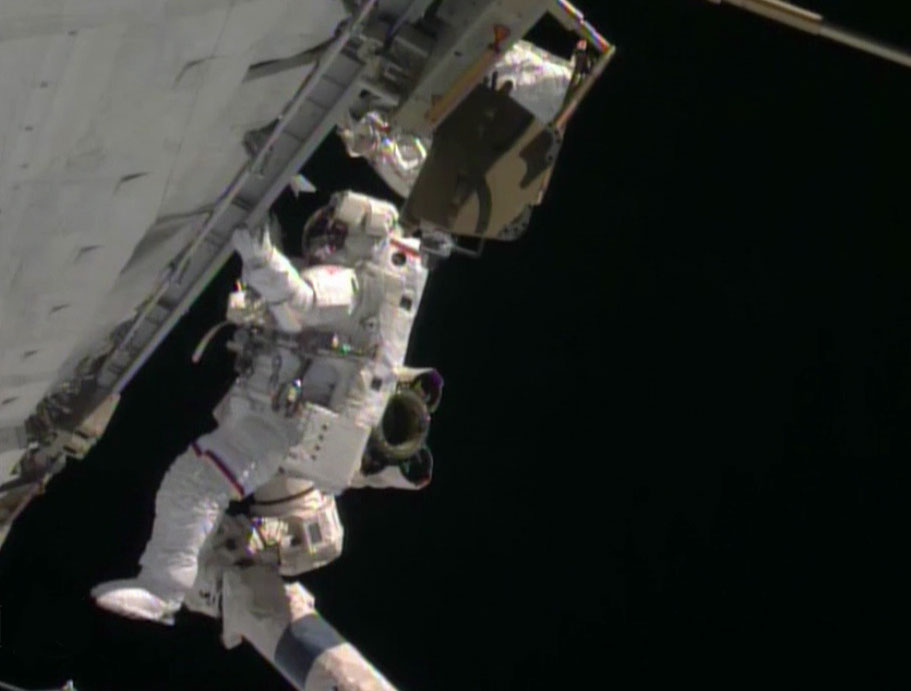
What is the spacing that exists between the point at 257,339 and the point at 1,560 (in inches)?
90.5

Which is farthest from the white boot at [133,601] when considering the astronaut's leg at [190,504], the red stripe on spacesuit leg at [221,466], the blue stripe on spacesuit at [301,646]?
the blue stripe on spacesuit at [301,646]

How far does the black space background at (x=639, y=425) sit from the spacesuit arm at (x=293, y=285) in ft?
6.06

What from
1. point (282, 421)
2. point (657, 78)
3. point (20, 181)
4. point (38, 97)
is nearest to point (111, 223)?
point (20, 181)

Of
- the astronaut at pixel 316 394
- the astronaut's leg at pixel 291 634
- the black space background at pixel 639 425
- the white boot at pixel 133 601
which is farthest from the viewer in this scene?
the black space background at pixel 639 425

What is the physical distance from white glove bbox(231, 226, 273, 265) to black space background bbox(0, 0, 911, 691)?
7.56ft

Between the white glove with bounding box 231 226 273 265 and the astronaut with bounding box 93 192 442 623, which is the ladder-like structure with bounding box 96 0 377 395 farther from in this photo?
the astronaut with bounding box 93 192 442 623

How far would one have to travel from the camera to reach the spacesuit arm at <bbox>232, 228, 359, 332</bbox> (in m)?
4.29

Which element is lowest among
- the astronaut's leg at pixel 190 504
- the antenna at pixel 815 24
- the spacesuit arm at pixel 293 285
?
the astronaut's leg at pixel 190 504

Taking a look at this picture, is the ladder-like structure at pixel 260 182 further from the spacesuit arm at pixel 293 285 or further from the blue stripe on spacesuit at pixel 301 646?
the blue stripe on spacesuit at pixel 301 646

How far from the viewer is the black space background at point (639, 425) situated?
6.26 m

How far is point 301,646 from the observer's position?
5059mm

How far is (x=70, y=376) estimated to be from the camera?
4.97 m

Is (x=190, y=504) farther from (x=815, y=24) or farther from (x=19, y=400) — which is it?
(x=815, y=24)

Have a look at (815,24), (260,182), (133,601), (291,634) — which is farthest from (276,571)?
(815,24)
